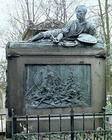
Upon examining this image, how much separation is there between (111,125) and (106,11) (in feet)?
41.3

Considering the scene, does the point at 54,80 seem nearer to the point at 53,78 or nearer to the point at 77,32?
the point at 53,78

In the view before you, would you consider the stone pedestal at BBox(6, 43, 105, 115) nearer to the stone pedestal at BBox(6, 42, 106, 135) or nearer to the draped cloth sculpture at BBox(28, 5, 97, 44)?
the stone pedestal at BBox(6, 42, 106, 135)

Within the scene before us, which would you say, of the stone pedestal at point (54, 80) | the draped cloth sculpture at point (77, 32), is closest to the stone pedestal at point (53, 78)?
the stone pedestal at point (54, 80)

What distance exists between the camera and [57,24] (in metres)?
15.6

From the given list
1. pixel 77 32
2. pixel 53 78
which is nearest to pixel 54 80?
pixel 53 78

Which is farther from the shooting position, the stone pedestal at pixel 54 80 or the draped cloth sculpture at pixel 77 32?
the draped cloth sculpture at pixel 77 32

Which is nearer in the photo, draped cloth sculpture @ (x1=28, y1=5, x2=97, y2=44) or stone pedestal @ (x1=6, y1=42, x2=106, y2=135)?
stone pedestal @ (x1=6, y1=42, x2=106, y2=135)

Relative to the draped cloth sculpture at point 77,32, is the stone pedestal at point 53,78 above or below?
below

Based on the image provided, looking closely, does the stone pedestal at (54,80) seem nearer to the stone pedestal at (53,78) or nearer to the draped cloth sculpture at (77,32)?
the stone pedestal at (53,78)

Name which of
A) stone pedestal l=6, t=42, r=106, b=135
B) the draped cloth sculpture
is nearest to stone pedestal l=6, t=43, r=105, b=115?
stone pedestal l=6, t=42, r=106, b=135

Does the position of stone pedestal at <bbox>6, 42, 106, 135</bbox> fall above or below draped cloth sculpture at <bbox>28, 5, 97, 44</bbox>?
below

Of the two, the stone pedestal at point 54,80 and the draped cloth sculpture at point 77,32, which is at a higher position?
the draped cloth sculpture at point 77,32

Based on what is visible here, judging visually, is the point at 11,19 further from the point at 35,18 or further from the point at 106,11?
the point at 106,11

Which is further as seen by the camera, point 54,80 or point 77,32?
point 77,32
